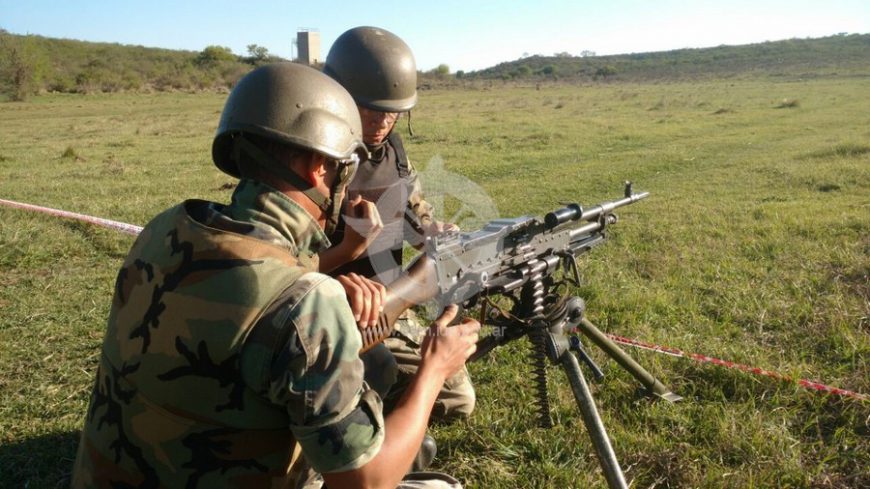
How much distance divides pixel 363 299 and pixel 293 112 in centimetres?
70

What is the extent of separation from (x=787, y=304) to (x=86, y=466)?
5269mm

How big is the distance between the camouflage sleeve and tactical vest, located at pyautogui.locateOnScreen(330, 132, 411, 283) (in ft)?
6.61

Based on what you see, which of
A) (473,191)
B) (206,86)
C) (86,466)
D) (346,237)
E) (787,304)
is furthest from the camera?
(206,86)

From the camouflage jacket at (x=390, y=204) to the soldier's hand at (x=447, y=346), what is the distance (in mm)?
1457

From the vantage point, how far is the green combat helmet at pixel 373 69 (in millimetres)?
3941

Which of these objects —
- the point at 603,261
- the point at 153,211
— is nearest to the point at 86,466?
the point at 603,261

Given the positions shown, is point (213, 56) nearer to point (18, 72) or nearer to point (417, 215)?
point (18, 72)

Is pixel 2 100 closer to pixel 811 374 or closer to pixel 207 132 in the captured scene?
pixel 207 132

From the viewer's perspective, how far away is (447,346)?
2.48 m

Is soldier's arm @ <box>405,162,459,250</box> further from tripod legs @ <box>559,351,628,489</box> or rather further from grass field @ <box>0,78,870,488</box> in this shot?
tripod legs @ <box>559,351,628,489</box>

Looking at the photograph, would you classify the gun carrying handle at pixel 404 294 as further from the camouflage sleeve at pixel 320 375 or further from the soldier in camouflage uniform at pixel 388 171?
the soldier in camouflage uniform at pixel 388 171

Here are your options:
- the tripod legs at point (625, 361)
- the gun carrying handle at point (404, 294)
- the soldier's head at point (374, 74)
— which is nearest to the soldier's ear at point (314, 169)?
the gun carrying handle at point (404, 294)

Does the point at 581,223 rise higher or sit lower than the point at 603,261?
higher

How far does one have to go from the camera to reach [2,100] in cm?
3903
